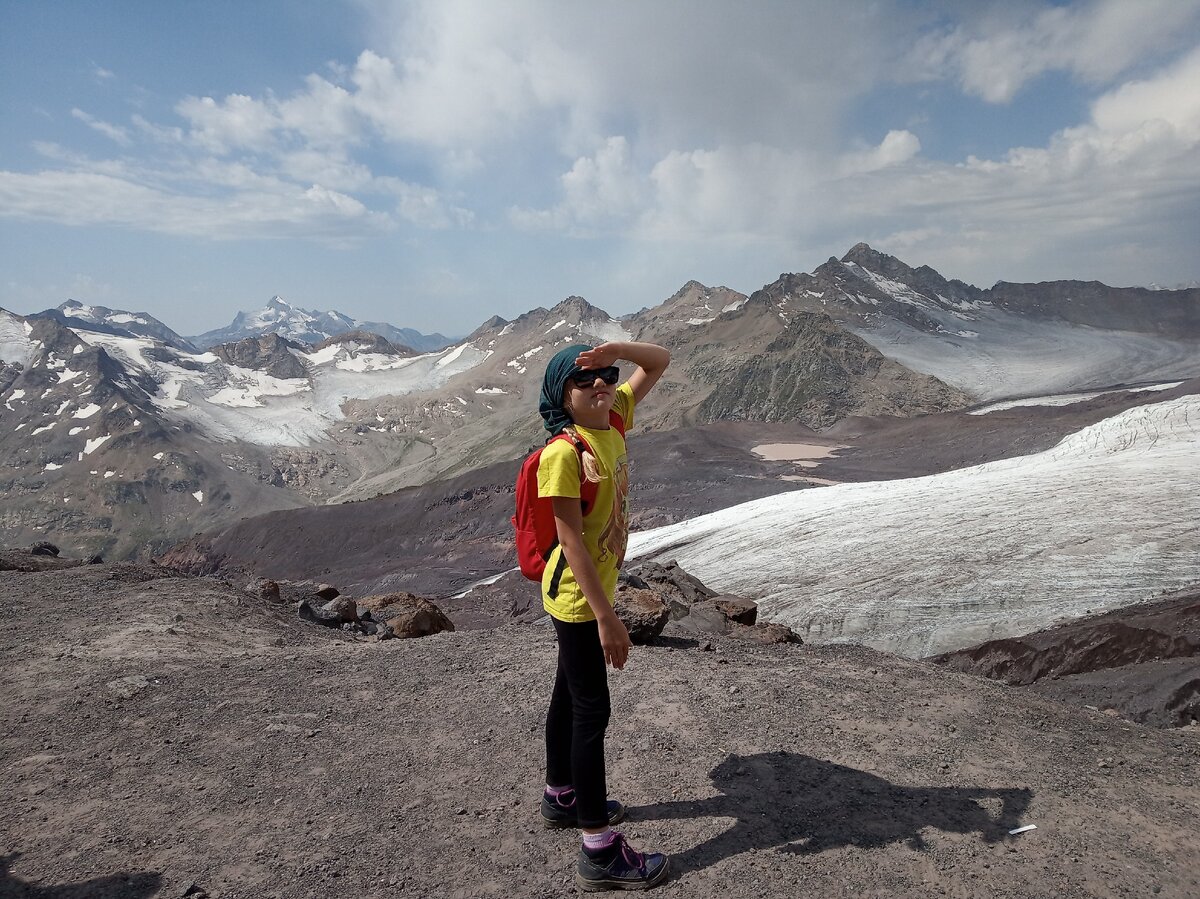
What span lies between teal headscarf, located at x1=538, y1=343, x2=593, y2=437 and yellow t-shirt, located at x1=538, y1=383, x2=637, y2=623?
0.15 metres

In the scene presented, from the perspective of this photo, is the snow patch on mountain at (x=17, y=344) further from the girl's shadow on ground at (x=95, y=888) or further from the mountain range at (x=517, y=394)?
the girl's shadow on ground at (x=95, y=888)

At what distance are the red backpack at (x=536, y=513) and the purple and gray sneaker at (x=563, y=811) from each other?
1.57 meters

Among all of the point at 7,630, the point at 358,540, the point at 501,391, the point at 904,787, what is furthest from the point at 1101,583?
the point at 501,391

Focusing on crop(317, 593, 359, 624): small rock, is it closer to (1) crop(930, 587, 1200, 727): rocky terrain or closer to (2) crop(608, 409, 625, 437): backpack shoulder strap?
(2) crop(608, 409, 625, 437): backpack shoulder strap

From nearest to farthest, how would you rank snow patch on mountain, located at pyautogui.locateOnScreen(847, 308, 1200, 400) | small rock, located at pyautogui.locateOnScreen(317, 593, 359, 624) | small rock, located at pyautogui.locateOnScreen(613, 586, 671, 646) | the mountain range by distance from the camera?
small rock, located at pyautogui.locateOnScreen(613, 586, 671, 646) → small rock, located at pyautogui.locateOnScreen(317, 593, 359, 624) → snow patch on mountain, located at pyautogui.locateOnScreen(847, 308, 1200, 400) → the mountain range

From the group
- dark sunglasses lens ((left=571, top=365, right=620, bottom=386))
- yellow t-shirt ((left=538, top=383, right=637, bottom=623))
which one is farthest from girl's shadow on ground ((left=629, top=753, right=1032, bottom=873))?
dark sunglasses lens ((left=571, top=365, right=620, bottom=386))

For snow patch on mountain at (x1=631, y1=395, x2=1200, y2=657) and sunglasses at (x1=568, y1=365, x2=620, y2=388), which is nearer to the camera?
sunglasses at (x1=568, y1=365, x2=620, y2=388)

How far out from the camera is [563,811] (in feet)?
15.5

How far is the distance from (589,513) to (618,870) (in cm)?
197

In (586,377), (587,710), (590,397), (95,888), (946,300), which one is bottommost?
(95,888)

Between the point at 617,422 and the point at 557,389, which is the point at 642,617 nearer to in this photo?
the point at 617,422

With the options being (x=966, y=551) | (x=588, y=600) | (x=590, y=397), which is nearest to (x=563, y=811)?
(x=588, y=600)

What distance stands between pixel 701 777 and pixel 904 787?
1355mm

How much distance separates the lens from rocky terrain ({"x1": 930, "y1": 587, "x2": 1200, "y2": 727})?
854 cm
